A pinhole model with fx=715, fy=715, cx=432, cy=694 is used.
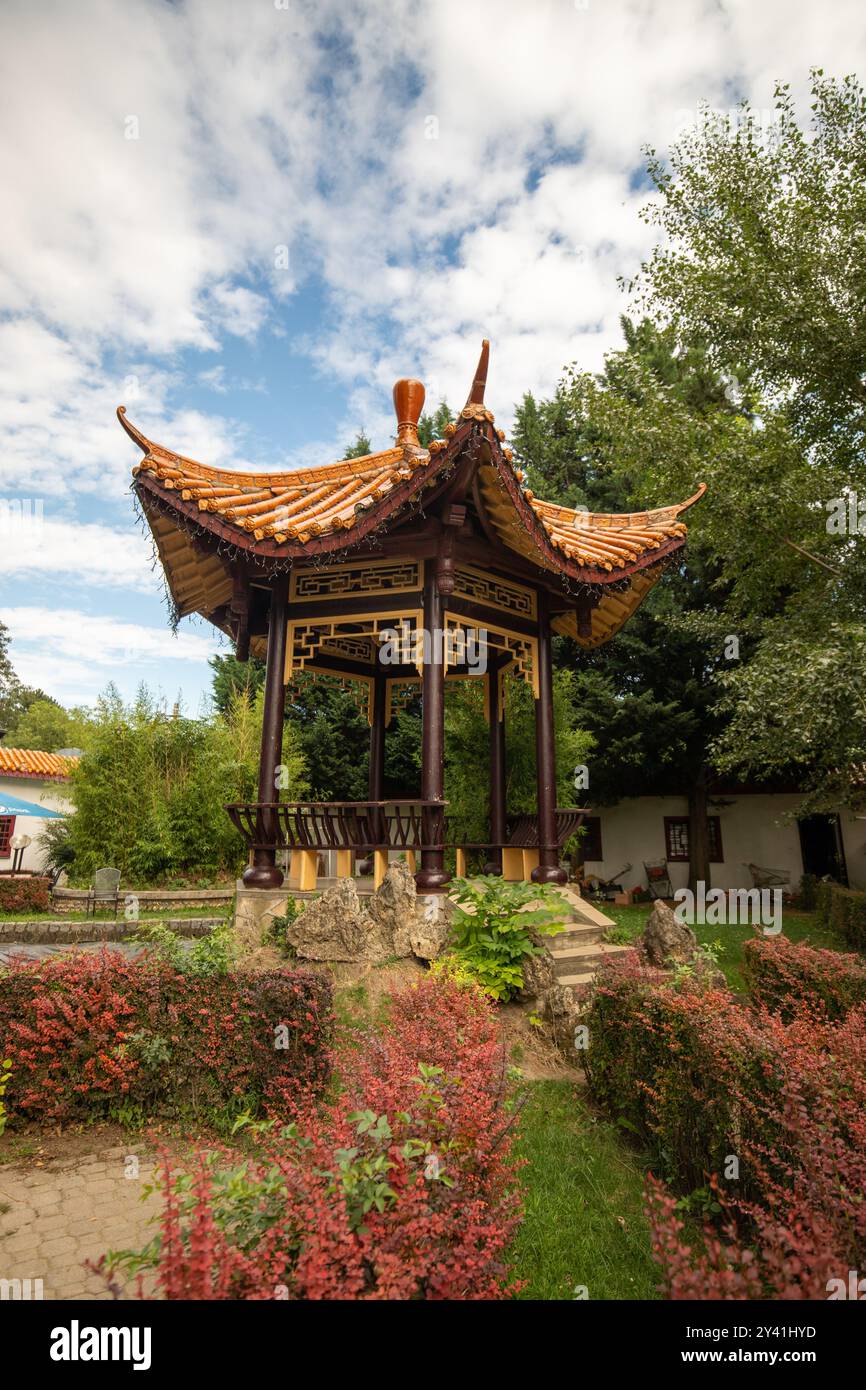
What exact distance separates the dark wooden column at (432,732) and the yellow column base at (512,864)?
188 cm

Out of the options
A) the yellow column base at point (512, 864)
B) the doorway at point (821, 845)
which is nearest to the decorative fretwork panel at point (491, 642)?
the yellow column base at point (512, 864)

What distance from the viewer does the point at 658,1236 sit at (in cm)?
210

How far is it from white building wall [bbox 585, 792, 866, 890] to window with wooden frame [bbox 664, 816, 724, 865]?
0.11m

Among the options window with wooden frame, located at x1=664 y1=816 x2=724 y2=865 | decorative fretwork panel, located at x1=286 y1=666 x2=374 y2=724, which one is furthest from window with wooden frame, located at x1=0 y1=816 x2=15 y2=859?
window with wooden frame, located at x1=664 y1=816 x2=724 y2=865

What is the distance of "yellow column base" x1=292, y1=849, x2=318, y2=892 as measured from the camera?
7559 millimetres

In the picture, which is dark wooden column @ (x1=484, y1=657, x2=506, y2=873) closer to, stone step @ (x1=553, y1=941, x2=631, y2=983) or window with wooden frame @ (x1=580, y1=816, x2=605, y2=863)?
stone step @ (x1=553, y1=941, x2=631, y2=983)

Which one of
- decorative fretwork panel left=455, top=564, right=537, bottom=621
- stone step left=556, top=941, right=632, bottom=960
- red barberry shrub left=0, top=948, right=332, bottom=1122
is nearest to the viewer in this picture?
red barberry shrub left=0, top=948, right=332, bottom=1122

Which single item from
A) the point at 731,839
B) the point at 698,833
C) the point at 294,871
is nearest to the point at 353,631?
the point at 294,871

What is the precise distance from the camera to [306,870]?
25.1ft

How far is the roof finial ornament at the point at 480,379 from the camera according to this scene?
589cm

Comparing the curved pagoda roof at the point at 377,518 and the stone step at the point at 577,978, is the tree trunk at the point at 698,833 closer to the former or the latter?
the curved pagoda roof at the point at 377,518
